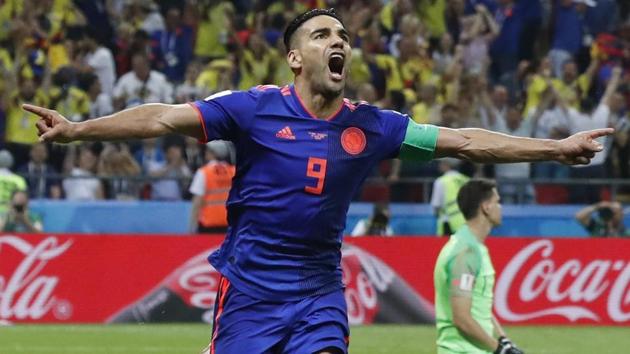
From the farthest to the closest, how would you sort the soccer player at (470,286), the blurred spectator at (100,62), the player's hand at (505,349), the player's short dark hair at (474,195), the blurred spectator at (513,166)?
1. the blurred spectator at (100,62)
2. the blurred spectator at (513,166)
3. the player's short dark hair at (474,195)
4. the soccer player at (470,286)
5. the player's hand at (505,349)

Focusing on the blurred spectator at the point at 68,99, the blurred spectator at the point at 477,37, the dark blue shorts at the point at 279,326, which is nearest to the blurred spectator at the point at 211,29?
the blurred spectator at the point at 68,99

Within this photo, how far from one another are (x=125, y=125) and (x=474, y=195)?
4.32 meters

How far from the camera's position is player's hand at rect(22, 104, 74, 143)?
5.91 metres

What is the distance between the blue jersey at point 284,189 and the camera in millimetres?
6305

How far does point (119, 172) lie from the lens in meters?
18.4

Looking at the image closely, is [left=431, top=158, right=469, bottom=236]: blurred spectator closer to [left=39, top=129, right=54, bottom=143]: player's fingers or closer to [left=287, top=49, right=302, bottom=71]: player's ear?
[left=287, top=49, right=302, bottom=71]: player's ear

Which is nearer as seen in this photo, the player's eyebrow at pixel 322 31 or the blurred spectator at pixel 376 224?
the player's eyebrow at pixel 322 31

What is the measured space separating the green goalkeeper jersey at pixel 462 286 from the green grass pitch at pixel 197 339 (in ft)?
16.7

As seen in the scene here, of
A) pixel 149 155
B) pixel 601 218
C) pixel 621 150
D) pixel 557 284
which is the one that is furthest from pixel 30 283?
pixel 621 150

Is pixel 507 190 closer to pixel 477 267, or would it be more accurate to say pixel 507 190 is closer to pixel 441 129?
pixel 477 267

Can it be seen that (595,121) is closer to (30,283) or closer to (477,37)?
(477,37)

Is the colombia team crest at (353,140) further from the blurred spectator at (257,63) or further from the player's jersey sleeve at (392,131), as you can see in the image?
the blurred spectator at (257,63)

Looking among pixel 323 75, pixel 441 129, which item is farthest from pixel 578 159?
pixel 323 75

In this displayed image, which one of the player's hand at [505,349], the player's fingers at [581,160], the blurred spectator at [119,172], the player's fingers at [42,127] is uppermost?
the player's fingers at [581,160]
